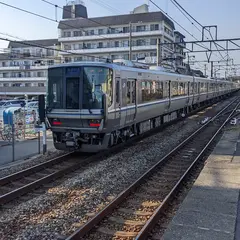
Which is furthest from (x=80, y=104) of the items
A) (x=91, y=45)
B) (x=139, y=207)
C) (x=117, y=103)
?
(x=91, y=45)

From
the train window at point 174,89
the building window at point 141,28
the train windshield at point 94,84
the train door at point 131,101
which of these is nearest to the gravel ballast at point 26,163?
the train windshield at point 94,84

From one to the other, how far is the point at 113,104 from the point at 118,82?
0.81 metres

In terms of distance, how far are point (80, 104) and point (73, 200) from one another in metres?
4.22

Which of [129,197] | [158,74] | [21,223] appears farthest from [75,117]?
[158,74]

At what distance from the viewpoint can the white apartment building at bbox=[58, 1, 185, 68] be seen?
6284 cm

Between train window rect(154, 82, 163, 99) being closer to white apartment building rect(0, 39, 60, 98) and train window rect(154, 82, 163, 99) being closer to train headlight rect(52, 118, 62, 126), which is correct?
train headlight rect(52, 118, 62, 126)

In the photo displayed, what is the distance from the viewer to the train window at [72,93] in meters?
11.0

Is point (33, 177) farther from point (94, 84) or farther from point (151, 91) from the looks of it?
point (151, 91)

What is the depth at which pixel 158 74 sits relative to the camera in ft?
56.2

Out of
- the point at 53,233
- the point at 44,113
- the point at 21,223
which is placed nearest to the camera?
the point at 53,233

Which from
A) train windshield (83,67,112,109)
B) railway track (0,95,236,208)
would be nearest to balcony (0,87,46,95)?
railway track (0,95,236,208)

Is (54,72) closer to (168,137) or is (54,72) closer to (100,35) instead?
(168,137)

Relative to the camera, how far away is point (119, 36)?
210 feet

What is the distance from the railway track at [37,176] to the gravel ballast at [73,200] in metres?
0.33
